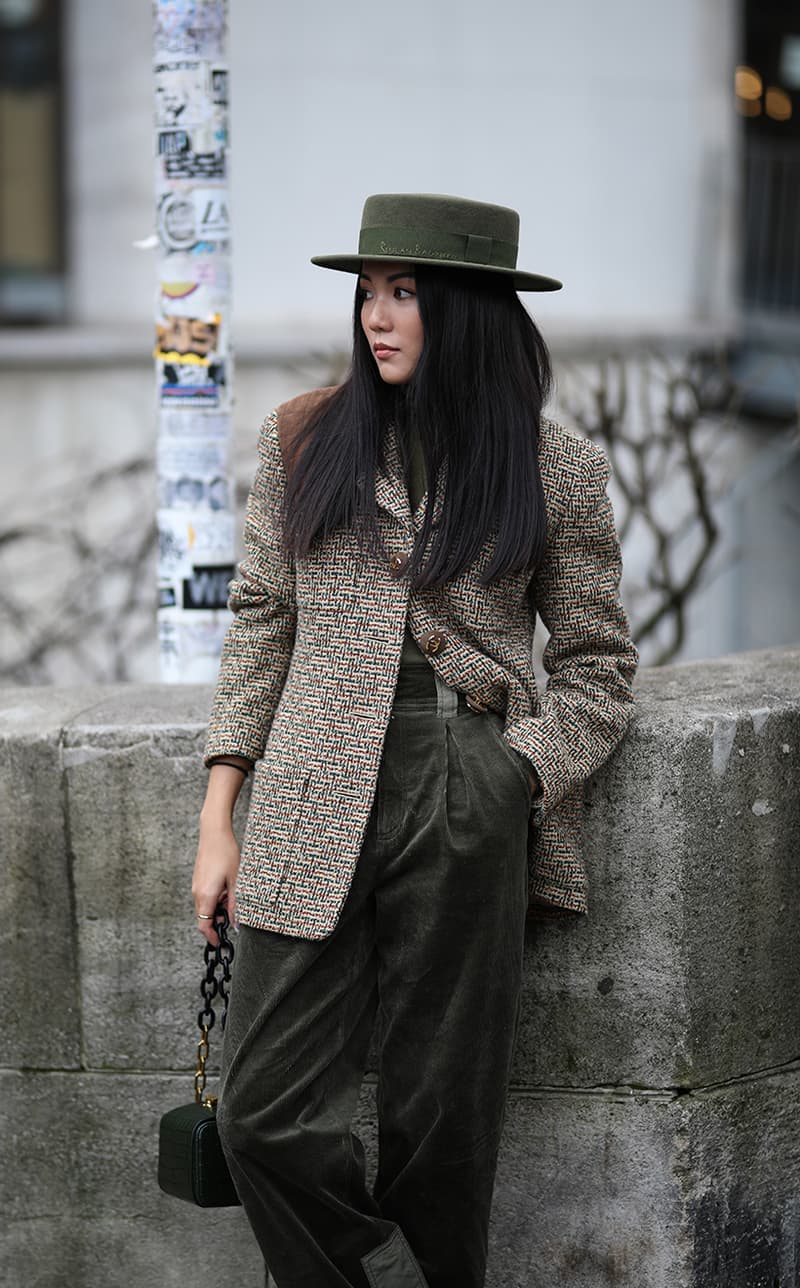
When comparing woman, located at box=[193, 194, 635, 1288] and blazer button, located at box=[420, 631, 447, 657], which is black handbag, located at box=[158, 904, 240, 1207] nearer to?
woman, located at box=[193, 194, 635, 1288]

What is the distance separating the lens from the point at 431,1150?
2598mm

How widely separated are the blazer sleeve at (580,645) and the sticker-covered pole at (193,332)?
99 centimetres

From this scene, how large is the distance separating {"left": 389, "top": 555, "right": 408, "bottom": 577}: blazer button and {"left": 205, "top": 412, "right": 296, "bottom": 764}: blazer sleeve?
173mm

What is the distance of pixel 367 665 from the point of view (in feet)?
8.29

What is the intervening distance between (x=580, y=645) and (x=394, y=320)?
588 millimetres

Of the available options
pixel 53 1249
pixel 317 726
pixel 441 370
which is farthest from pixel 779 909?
pixel 53 1249

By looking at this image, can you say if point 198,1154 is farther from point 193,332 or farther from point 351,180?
point 351,180

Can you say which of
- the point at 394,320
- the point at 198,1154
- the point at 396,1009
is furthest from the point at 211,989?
the point at 394,320

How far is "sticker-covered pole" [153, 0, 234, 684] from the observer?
333cm

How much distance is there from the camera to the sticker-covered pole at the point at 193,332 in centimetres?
333

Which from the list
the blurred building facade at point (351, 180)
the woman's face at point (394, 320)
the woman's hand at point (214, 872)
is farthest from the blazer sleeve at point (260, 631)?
the blurred building facade at point (351, 180)

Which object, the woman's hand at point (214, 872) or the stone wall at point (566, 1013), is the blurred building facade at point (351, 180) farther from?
the woman's hand at point (214, 872)

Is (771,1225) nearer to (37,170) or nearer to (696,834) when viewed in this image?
(696,834)

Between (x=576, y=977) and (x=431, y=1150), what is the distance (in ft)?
1.57
